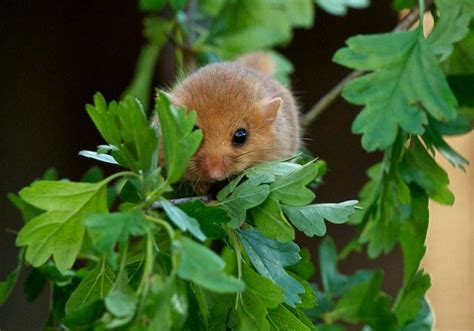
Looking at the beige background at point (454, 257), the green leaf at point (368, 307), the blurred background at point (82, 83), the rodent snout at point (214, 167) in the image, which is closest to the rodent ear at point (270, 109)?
the rodent snout at point (214, 167)

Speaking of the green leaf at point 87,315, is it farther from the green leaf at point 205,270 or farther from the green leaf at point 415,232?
the green leaf at point 415,232

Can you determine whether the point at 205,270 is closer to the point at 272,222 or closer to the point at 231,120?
the point at 272,222

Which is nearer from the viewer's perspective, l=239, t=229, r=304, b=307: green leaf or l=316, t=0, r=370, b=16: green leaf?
l=239, t=229, r=304, b=307: green leaf

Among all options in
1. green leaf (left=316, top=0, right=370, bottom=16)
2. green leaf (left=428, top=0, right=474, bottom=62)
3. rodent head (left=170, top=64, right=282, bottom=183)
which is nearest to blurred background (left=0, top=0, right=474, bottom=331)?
green leaf (left=316, top=0, right=370, bottom=16)

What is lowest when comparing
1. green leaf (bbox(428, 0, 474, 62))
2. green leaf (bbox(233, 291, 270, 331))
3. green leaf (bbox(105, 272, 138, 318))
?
green leaf (bbox(233, 291, 270, 331))

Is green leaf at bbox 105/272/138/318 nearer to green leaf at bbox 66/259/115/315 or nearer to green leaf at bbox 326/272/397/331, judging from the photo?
green leaf at bbox 66/259/115/315

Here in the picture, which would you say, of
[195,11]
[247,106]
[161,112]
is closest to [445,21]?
[247,106]

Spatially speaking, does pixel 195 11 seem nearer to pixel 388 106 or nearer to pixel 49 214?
pixel 388 106

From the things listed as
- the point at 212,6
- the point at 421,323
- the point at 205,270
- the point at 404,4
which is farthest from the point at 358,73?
the point at 205,270
